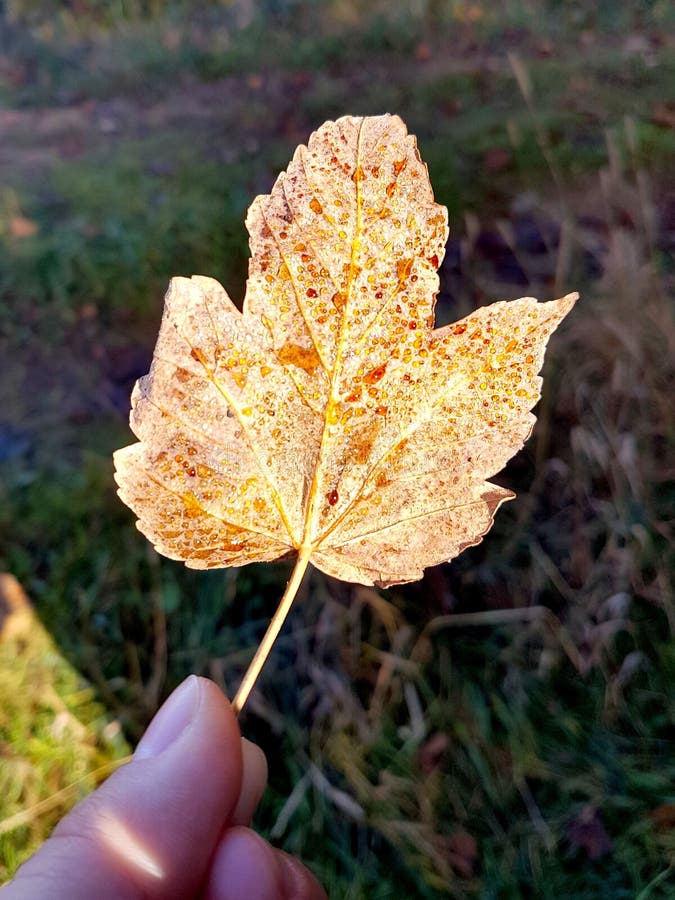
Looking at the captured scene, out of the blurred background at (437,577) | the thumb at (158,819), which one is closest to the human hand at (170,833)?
the thumb at (158,819)

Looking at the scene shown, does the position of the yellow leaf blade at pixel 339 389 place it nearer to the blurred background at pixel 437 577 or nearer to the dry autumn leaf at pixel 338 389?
the dry autumn leaf at pixel 338 389

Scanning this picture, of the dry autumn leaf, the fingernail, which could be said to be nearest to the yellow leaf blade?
the dry autumn leaf

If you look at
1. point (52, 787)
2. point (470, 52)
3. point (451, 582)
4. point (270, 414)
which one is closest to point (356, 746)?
point (451, 582)

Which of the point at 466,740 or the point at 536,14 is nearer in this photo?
the point at 466,740

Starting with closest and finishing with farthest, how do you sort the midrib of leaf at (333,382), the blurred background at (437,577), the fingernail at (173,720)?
the midrib of leaf at (333,382) → the fingernail at (173,720) → the blurred background at (437,577)

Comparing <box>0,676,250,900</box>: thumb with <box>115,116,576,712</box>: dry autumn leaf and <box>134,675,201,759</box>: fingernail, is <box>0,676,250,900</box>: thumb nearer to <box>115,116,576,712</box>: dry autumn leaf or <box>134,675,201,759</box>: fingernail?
<box>134,675,201,759</box>: fingernail

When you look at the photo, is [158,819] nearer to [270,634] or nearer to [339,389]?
[270,634]

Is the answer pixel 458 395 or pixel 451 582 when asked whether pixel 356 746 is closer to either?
pixel 451 582

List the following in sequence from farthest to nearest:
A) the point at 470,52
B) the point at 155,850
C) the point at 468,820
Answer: the point at 470,52 → the point at 468,820 → the point at 155,850
